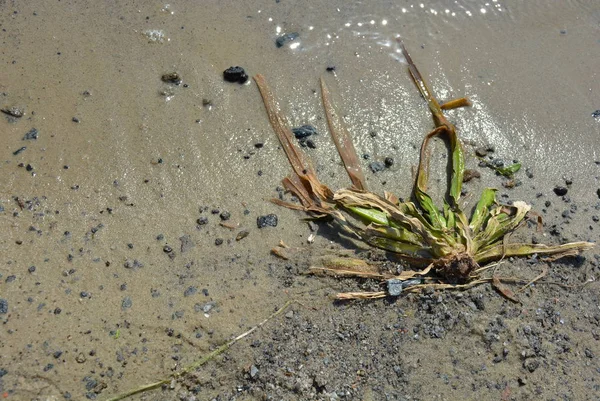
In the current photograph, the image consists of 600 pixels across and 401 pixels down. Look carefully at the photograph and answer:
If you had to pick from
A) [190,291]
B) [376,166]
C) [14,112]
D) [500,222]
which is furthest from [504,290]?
[14,112]

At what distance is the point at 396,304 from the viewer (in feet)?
11.2

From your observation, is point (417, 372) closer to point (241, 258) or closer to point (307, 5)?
point (241, 258)

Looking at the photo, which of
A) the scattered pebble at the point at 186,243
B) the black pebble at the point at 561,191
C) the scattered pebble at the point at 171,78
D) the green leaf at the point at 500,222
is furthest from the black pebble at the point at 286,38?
the black pebble at the point at 561,191

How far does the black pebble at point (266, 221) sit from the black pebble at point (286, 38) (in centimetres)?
168

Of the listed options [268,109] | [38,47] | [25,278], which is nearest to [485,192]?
[268,109]

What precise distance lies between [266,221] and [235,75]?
134 centimetres

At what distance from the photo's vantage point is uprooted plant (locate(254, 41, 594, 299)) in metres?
3.47

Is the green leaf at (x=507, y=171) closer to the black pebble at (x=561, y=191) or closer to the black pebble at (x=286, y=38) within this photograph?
the black pebble at (x=561, y=191)

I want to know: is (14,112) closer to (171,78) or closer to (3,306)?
(171,78)

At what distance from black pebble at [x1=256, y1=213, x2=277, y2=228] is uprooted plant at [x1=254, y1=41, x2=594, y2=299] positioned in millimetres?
158

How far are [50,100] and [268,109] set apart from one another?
5.36 feet

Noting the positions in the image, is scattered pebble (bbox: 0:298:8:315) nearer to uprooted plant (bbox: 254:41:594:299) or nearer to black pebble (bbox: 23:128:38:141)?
black pebble (bbox: 23:128:38:141)

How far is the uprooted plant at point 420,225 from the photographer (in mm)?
3475

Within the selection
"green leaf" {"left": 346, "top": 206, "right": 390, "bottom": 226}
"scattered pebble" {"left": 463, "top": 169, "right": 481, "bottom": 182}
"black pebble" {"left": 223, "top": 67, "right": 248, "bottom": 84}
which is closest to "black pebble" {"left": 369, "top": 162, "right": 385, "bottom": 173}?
"green leaf" {"left": 346, "top": 206, "right": 390, "bottom": 226}
